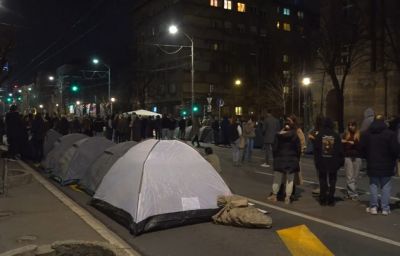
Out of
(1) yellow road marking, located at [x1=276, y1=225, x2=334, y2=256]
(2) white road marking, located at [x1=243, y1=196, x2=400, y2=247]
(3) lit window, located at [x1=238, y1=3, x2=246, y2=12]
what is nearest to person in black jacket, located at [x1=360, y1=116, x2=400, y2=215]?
(2) white road marking, located at [x1=243, y1=196, x2=400, y2=247]

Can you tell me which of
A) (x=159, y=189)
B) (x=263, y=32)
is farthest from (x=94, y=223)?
(x=263, y=32)

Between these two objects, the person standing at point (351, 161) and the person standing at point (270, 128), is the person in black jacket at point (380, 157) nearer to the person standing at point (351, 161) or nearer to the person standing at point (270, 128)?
the person standing at point (351, 161)

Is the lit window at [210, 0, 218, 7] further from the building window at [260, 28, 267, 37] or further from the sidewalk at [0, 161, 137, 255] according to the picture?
the sidewalk at [0, 161, 137, 255]

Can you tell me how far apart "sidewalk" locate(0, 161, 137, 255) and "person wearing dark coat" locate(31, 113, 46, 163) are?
637 cm

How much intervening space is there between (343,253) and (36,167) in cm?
1255

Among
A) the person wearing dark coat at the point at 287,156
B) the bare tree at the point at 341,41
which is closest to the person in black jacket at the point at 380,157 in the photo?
the person wearing dark coat at the point at 287,156

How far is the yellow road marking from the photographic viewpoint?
22.3 feet

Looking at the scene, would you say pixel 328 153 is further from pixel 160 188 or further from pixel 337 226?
pixel 160 188

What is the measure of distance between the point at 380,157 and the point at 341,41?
28.7 m

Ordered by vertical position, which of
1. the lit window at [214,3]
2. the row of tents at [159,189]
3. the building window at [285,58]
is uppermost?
the lit window at [214,3]

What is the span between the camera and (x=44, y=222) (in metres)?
8.30

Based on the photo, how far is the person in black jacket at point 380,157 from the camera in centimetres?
899

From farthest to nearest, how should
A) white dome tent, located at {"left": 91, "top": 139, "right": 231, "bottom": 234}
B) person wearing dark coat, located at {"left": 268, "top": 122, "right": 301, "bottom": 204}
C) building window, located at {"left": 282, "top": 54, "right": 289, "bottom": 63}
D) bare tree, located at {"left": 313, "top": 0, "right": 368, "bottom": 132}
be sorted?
building window, located at {"left": 282, "top": 54, "right": 289, "bottom": 63} < bare tree, located at {"left": 313, "top": 0, "right": 368, "bottom": 132} < person wearing dark coat, located at {"left": 268, "top": 122, "right": 301, "bottom": 204} < white dome tent, located at {"left": 91, "top": 139, "right": 231, "bottom": 234}

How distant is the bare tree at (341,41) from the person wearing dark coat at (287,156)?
931 inches
